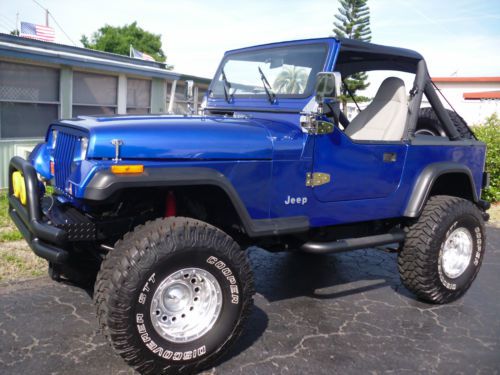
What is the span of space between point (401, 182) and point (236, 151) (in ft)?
5.47

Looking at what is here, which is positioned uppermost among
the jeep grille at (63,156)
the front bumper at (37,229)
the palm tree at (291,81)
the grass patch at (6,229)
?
the palm tree at (291,81)

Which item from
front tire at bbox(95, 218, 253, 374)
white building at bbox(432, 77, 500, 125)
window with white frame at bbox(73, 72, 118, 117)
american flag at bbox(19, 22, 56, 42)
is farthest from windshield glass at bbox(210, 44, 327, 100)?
white building at bbox(432, 77, 500, 125)

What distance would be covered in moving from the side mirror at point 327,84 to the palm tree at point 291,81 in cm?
36

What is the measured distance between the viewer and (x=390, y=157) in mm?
3910

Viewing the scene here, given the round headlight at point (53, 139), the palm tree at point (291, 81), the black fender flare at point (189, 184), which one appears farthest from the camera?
the palm tree at point (291, 81)

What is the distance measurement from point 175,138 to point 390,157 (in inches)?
74.1

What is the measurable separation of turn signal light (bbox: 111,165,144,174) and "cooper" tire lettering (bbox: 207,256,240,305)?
0.69 meters

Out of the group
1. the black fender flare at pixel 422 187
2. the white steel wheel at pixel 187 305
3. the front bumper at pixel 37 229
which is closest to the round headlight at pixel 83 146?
the front bumper at pixel 37 229

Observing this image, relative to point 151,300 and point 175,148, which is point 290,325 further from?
point 175,148

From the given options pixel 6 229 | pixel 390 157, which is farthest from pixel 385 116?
pixel 6 229

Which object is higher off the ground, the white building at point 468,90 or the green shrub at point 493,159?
the white building at point 468,90

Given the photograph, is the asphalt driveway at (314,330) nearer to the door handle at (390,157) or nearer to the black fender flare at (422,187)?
the black fender flare at (422,187)

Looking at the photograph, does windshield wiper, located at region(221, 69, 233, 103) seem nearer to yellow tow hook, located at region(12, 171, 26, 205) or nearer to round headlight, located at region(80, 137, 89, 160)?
round headlight, located at region(80, 137, 89, 160)

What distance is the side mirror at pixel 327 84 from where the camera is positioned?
129 inches
